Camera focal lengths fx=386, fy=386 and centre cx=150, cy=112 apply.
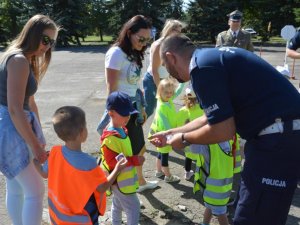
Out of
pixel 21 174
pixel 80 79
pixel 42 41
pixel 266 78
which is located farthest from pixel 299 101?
pixel 80 79

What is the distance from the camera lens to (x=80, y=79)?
13.1 metres

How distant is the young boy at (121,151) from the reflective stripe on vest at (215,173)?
67 cm

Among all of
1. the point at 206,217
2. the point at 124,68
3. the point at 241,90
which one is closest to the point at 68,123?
the point at 241,90

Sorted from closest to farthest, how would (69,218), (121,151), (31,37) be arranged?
(69,218)
(31,37)
(121,151)

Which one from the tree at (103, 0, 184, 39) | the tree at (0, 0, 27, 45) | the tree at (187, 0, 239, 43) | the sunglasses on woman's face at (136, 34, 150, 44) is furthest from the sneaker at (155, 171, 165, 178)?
the tree at (0, 0, 27, 45)

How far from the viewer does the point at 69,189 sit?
255cm

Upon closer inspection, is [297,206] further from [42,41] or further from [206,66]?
[42,41]

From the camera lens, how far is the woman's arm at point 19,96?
2615mm

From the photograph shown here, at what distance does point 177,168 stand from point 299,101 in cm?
298

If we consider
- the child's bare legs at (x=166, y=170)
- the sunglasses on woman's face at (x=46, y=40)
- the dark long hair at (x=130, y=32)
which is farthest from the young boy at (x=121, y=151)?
the child's bare legs at (x=166, y=170)

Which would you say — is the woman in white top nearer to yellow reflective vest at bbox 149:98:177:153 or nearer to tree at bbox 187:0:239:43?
yellow reflective vest at bbox 149:98:177:153

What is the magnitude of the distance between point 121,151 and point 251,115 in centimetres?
118

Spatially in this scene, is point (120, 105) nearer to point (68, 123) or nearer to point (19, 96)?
point (68, 123)

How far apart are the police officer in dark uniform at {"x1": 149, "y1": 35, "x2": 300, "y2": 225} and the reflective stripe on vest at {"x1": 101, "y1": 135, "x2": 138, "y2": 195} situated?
2.52 ft
